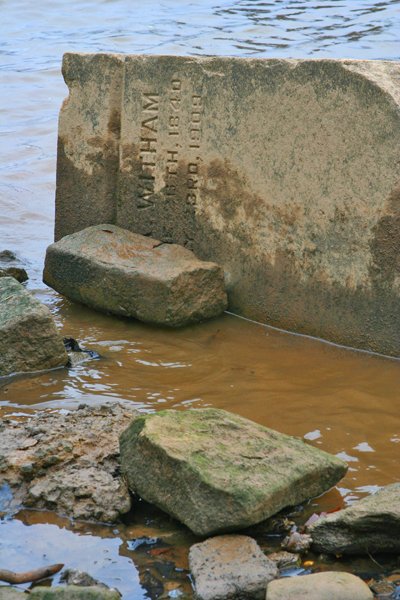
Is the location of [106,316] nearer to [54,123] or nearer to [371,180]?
[371,180]

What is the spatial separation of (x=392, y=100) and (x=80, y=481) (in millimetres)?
2137

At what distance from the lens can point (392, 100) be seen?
13.9ft

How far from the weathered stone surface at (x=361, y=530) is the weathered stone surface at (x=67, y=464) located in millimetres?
633

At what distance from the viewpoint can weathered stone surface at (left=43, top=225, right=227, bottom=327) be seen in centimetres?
475

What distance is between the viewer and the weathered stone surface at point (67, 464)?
122 inches

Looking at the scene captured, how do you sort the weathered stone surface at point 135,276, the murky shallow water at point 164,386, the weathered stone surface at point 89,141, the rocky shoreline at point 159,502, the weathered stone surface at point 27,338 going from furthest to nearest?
the weathered stone surface at point 89,141 → the weathered stone surface at point 135,276 → the weathered stone surface at point 27,338 → the murky shallow water at point 164,386 → the rocky shoreline at point 159,502

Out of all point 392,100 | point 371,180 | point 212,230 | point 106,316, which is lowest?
point 106,316

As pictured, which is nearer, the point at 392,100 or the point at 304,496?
the point at 304,496

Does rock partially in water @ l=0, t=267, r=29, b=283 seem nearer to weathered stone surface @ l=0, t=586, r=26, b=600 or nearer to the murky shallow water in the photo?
the murky shallow water

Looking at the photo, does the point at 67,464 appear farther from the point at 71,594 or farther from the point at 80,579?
the point at 71,594

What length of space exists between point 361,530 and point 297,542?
0.20 m

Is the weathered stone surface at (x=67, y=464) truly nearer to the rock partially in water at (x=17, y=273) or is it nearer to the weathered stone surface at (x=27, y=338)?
the weathered stone surface at (x=27, y=338)

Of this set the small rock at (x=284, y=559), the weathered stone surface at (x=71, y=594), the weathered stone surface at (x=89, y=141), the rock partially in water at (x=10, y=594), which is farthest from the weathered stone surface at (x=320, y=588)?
the weathered stone surface at (x=89, y=141)

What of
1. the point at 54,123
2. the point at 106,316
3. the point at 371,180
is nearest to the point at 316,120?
the point at 371,180
